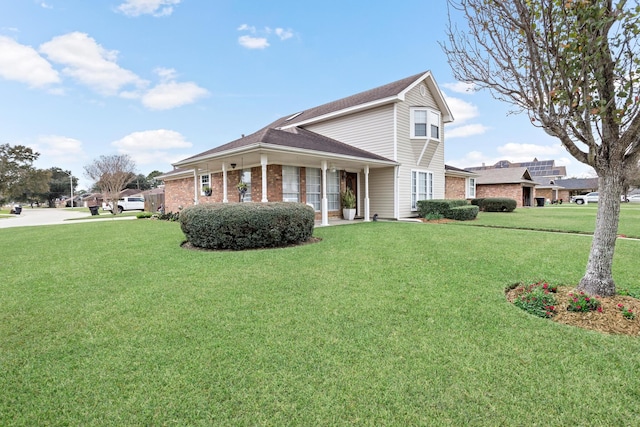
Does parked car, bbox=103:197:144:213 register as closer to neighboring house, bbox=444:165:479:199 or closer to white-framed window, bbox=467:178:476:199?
neighboring house, bbox=444:165:479:199

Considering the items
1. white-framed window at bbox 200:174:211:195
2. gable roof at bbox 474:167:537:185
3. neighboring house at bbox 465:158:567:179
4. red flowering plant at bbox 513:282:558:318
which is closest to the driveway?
white-framed window at bbox 200:174:211:195

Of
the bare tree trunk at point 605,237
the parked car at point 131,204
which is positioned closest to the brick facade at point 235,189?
the bare tree trunk at point 605,237

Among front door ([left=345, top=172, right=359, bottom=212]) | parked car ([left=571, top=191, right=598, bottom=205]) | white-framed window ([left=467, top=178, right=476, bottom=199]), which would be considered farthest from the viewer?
parked car ([left=571, top=191, right=598, bottom=205])

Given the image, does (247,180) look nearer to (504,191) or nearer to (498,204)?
(498,204)

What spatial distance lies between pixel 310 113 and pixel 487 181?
21589 millimetres

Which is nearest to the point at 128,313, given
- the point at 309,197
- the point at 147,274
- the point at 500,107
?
the point at 147,274

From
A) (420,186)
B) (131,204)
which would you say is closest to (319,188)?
(420,186)

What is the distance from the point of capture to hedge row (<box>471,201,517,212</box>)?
20844 mm

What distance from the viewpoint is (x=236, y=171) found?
1406cm

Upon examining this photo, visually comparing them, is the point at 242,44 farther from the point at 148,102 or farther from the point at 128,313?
the point at 128,313

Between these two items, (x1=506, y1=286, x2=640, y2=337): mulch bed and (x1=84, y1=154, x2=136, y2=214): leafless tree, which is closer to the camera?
(x1=506, y1=286, x2=640, y2=337): mulch bed

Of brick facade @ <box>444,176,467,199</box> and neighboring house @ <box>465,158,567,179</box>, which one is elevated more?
neighboring house @ <box>465,158,567,179</box>

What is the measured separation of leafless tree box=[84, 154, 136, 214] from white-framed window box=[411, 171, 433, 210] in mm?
27905

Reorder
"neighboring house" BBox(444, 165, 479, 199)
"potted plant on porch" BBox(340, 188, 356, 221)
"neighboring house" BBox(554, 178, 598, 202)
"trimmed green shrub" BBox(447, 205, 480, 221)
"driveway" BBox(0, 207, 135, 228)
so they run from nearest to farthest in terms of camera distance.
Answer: "trimmed green shrub" BBox(447, 205, 480, 221), "potted plant on porch" BBox(340, 188, 356, 221), "driveway" BBox(0, 207, 135, 228), "neighboring house" BBox(444, 165, 479, 199), "neighboring house" BBox(554, 178, 598, 202)
